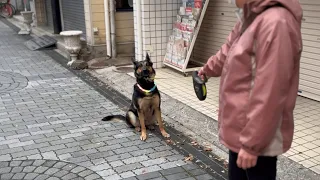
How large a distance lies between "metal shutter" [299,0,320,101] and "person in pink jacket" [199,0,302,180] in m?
3.64

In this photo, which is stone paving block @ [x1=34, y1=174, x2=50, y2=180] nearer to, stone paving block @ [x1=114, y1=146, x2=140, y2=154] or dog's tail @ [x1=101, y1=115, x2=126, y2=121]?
stone paving block @ [x1=114, y1=146, x2=140, y2=154]

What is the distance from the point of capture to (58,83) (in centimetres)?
727

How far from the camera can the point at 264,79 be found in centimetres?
181

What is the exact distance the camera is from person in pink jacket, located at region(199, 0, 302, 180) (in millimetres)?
1793

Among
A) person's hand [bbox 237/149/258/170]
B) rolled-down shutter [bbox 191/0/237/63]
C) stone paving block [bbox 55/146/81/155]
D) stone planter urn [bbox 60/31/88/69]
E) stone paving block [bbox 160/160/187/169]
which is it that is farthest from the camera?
stone planter urn [bbox 60/31/88/69]

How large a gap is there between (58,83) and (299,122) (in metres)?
4.68

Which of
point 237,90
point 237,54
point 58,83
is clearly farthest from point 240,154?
point 58,83

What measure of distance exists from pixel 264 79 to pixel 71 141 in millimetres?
3256

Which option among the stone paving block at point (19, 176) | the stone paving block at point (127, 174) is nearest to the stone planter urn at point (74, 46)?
the stone paving block at point (19, 176)

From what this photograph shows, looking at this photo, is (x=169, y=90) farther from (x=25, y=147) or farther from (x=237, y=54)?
(x=237, y=54)

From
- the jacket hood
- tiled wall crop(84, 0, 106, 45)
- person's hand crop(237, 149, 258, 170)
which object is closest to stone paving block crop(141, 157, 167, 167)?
person's hand crop(237, 149, 258, 170)

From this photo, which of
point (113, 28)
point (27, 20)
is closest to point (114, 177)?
point (113, 28)

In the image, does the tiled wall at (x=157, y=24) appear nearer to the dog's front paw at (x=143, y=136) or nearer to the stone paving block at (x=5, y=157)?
the dog's front paw at (x=143, y=136)

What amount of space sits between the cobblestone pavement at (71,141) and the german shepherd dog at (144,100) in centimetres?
16
